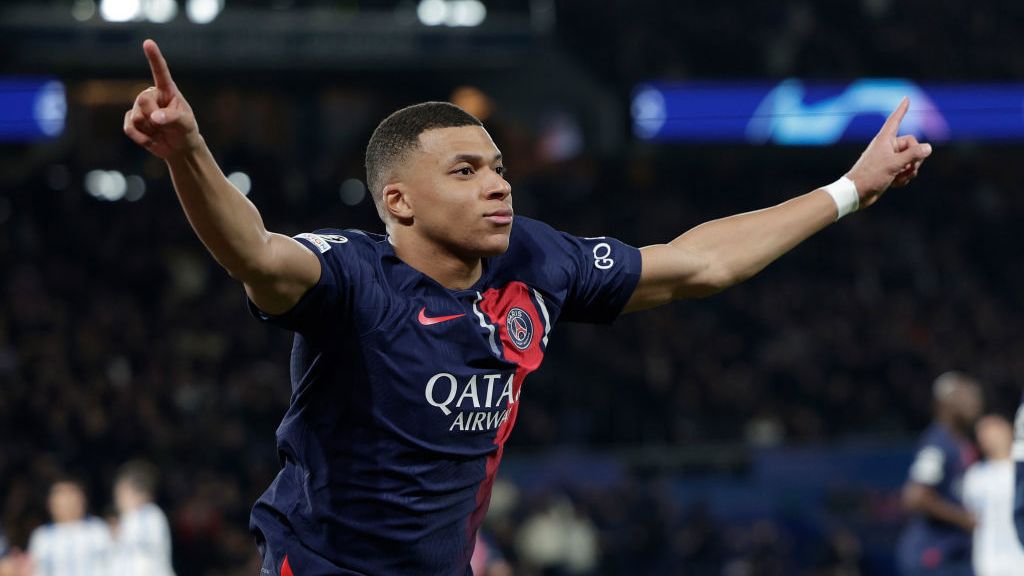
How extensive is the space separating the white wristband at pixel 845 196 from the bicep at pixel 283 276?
1.65 meters

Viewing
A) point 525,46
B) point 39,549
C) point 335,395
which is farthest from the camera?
point 525,46

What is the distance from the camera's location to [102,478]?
499 inches

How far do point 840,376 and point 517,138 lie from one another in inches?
298

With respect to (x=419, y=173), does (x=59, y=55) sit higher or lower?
higher

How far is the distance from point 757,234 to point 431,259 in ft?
3.27

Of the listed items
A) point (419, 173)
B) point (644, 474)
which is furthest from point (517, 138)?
point (419, 173)

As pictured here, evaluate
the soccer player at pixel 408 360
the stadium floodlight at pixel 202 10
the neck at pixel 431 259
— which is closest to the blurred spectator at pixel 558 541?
the stadium floodlight at pixel 202 10

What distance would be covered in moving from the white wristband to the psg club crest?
102 cm

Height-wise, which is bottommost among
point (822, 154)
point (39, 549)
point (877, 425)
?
point (39, 549)

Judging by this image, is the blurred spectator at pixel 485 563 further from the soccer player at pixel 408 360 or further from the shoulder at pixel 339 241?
the shoulder at pixel 339 241

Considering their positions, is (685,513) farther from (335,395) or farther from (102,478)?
(335,395)

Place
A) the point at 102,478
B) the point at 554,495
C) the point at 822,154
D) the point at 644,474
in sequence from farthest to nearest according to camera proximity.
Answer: the point at 822,154, the point at 644,474, the point at 554,495, the point at 102,478

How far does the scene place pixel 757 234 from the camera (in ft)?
12.6

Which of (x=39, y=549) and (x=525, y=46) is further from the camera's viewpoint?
(x=525, y=46)
